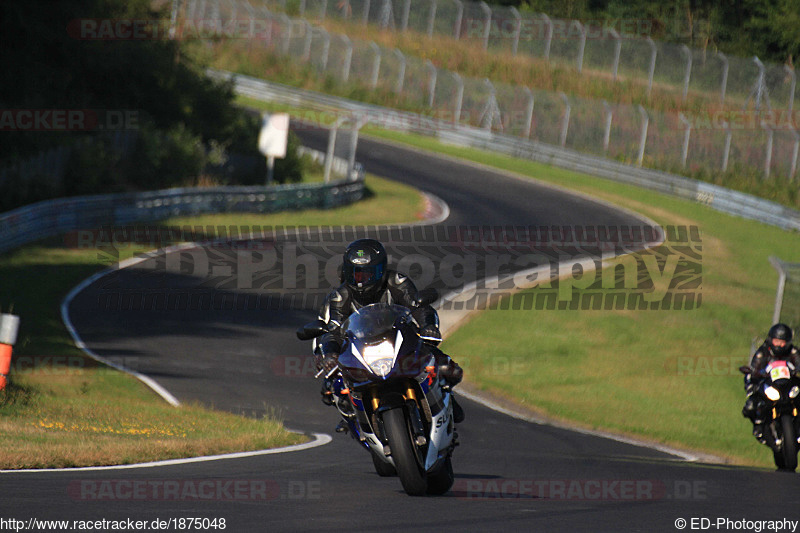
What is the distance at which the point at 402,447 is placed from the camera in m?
7.67

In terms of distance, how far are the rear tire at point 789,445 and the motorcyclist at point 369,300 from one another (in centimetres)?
505

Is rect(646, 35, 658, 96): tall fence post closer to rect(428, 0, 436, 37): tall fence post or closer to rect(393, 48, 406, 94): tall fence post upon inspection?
rect(393, 48, 406, 94): tall fence post

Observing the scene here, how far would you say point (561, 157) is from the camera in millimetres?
50094

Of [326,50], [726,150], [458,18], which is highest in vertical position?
[458,18]

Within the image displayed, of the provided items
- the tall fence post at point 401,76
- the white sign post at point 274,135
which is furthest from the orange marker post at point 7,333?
the tall fence post at point 401,76

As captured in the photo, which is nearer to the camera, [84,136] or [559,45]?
[84,136]

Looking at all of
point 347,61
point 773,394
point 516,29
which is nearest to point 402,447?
point 773,394

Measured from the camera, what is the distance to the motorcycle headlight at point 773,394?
39.6 ft

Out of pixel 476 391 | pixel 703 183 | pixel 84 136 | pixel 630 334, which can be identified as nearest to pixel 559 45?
pixel 703 183

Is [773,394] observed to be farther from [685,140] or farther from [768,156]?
[685,140]

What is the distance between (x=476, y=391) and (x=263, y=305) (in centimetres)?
565

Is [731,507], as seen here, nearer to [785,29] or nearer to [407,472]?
[407,472]

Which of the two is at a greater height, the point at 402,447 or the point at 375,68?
the point at 402,447

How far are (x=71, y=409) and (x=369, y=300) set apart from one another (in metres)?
6.27
